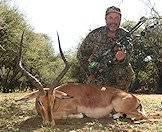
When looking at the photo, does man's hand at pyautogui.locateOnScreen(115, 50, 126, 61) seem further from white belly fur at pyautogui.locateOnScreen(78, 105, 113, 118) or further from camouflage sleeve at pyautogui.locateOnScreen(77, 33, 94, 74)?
white belly fur at pyautogui.locateOnScreen(78, 105, 113, 118)

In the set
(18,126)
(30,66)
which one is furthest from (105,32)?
(30,66)

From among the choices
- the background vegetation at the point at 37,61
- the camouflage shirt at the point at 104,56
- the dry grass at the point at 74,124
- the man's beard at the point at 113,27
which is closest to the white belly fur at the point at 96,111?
the dry grass at the point at 74,124

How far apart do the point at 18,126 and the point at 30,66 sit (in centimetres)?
2349

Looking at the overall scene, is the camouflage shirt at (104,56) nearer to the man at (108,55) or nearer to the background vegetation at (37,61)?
the man at (108,55)

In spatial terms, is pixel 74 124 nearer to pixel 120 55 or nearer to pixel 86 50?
pixel 120 55

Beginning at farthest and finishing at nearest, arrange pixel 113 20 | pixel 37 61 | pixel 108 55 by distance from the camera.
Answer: pixel 37 61
pixel 113 20
pixel 108 55

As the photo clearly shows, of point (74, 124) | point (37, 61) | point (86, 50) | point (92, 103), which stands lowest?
point (74, 124)

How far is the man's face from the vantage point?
893 cm

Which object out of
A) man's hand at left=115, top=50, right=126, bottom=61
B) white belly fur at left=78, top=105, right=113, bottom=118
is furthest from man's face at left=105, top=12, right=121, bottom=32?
white belly fur at left=78, top=105, right=113, bottom=118

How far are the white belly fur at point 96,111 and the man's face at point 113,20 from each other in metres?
2.05

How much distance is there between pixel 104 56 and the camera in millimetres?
8812

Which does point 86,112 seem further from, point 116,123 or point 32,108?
point 32,108

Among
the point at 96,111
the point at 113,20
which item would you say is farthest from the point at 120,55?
the point at 96,111

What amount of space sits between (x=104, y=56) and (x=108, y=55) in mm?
95
